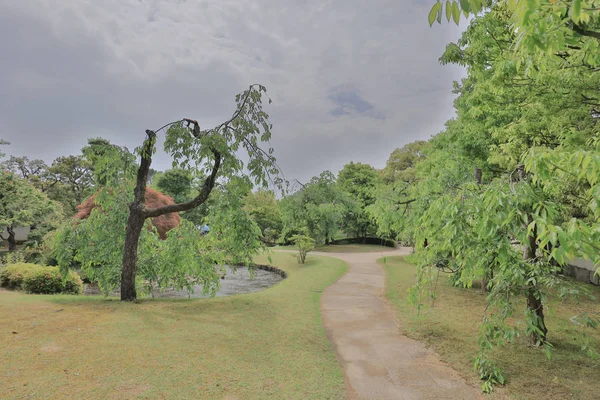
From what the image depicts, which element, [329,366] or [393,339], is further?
[393,339]

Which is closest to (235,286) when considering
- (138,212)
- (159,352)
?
(138,212)

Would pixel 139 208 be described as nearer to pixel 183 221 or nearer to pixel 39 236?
pixel 183 221

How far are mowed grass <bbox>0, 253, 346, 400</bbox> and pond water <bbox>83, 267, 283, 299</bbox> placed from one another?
299cm

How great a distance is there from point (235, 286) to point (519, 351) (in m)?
9.23

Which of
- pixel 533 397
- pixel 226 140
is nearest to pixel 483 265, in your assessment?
pixel 533 397

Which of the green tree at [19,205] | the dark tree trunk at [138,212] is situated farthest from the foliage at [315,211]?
the dark tree trunk at [138,212]

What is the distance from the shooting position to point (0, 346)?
409 cm

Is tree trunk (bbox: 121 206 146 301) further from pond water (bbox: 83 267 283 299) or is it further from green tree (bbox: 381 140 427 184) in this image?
green tree (bbox: 381 140 427 184)

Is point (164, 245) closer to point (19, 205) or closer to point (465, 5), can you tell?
point (465, 5)

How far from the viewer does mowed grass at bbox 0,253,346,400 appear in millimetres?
3457

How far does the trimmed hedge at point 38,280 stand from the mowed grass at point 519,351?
Answer: 834 centimetres

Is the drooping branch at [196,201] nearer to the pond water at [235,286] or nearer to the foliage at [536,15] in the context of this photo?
the pond water at [235,286]

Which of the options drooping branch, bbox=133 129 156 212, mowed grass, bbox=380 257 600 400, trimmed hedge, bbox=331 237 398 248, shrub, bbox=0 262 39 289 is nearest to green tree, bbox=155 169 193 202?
trimmed hedge, bbox=331 237 398 248

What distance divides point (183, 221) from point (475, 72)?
7.13 metres
